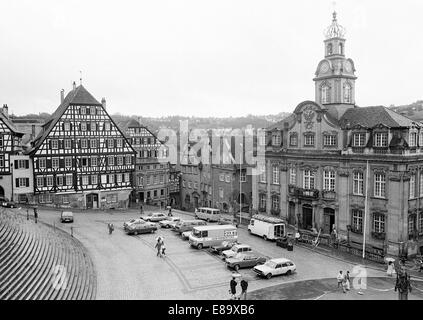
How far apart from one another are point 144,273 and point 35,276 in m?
7.61

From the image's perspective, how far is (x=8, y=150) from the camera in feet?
185

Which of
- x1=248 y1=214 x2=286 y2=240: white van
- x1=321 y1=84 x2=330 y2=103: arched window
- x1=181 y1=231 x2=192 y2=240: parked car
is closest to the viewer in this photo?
x1=181 y1=231 x2=192 y2=240: parked car

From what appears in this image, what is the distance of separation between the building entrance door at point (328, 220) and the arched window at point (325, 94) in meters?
12.8

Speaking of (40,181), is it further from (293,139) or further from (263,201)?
(293,139)

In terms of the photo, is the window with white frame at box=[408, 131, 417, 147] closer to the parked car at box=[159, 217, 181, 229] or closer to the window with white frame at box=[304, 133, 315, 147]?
the window with white frame at box=[304, 133, 315, 147]

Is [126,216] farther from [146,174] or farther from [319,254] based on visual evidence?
[319,254]

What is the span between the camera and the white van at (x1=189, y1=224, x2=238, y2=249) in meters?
38.9

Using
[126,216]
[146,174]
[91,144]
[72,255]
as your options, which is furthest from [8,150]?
[72,255]

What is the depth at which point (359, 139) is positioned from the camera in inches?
1678

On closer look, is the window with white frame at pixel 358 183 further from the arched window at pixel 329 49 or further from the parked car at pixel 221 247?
the arched window at pixel 329 49

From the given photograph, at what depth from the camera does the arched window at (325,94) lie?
49.6 m

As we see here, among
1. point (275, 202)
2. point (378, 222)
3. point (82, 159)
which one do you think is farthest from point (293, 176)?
point (82, 159)

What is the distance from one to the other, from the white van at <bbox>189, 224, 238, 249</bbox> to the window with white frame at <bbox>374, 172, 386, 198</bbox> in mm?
13940

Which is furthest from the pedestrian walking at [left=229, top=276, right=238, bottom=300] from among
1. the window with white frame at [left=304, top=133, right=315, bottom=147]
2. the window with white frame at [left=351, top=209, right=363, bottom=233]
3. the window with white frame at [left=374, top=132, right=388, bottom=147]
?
the window with white frame at [left=304, top=133, right=315, bottom=147]
